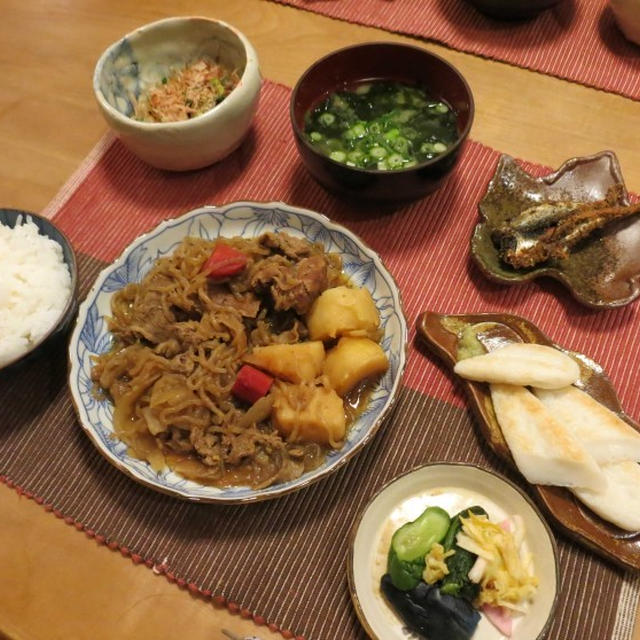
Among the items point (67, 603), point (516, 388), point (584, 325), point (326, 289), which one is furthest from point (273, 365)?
point (584, 325)

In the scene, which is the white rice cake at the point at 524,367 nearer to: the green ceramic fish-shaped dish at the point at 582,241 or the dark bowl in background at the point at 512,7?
the green ceramic fish-shaped dish at the point at 582,241

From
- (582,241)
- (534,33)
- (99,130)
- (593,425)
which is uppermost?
(534,33)

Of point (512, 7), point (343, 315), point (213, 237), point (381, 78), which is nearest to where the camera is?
point (343, 315)

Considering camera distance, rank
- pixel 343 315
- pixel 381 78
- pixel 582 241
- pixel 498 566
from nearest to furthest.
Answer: pixel 498 566 → pixel 343 315 → pixel 582 241 → pixel 381 78

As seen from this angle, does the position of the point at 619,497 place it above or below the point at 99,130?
above

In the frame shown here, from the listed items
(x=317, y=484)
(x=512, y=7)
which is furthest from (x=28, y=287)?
(x=512, y=7)

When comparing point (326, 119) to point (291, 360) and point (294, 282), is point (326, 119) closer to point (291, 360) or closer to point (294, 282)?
point (294, 282)

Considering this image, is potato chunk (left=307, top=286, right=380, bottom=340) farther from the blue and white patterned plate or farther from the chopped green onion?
the chopped green onion
